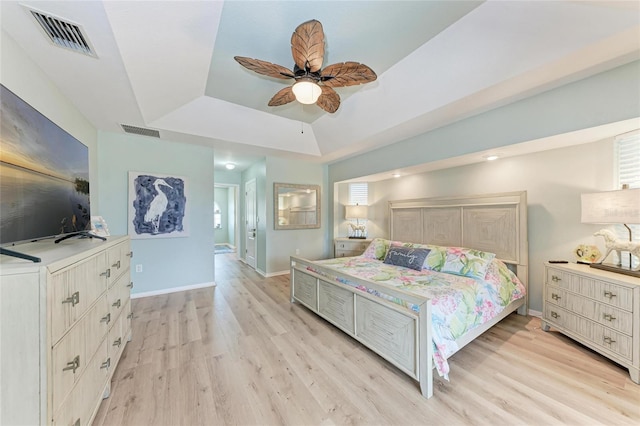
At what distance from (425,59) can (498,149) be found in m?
1.28

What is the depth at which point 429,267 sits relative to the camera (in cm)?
296

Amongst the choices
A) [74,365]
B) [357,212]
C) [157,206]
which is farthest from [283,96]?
[357,212]

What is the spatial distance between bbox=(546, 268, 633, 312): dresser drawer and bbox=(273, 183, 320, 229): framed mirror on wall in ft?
12.8

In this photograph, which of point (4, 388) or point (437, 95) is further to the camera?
point (437, 95)

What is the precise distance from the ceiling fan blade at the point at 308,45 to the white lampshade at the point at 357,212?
324 centimetres

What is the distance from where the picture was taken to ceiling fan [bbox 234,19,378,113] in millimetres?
1603

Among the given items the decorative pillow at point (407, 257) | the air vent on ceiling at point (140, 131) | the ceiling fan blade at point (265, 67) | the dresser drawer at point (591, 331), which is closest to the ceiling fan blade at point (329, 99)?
the ceiling fan blade at point (265, 67)

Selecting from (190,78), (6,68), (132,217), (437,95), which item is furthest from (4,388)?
(437,95)

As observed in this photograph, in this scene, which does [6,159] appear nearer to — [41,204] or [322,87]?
[41,204]

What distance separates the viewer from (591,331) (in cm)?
209

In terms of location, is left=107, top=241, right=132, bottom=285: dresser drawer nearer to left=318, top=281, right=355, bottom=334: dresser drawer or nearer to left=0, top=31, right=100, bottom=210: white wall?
left=0, top=31, right=100, bottom=210: white wall

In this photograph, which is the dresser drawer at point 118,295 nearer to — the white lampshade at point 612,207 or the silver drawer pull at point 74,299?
the silver drawer pull at point 74,299

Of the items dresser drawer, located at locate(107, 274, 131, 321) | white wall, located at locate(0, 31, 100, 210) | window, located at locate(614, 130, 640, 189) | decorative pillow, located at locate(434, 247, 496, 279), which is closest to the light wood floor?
A: dresser drawer, located at locate(107, 274, 131, 321)

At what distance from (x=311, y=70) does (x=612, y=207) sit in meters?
2.81
